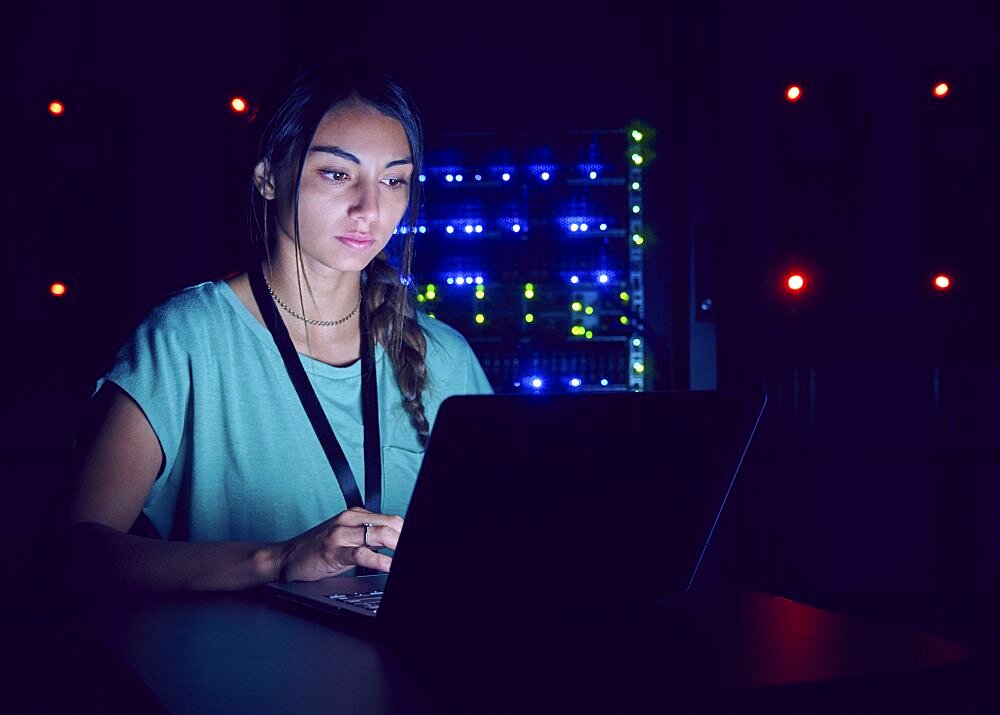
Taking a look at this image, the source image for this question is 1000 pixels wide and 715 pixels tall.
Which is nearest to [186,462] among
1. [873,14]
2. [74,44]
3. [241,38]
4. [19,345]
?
[19,345]

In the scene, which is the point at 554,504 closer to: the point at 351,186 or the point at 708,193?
the point at 351,186

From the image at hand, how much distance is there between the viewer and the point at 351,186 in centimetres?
159

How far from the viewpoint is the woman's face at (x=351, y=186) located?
1587 mm

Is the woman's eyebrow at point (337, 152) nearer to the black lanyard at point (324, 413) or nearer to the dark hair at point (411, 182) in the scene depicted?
the dark hair at point (411, 182)

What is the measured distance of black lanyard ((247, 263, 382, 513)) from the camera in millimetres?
1404

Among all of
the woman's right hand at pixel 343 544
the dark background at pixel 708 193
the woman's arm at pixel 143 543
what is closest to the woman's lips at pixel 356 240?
the woman's arm at pixel 143 543

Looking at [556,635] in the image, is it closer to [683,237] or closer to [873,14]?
[683,237]

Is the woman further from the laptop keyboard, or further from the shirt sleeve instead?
the laptop keyboard

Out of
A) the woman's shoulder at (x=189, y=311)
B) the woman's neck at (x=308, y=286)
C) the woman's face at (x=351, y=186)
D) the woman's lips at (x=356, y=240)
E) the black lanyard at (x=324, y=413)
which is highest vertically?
the woman's face at (x=351, y=186)

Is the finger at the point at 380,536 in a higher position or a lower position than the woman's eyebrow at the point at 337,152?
lower

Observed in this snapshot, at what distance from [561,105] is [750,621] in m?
2.43

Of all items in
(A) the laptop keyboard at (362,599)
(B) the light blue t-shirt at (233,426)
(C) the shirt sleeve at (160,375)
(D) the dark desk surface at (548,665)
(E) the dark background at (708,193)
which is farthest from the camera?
(E) the dark background at (708,193)

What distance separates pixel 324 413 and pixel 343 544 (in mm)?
477

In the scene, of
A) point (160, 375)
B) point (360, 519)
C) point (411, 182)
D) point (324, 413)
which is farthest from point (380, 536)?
point (411, 182)
